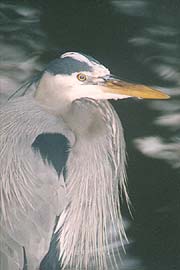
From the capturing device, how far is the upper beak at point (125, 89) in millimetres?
2035

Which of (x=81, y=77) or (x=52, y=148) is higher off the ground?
(x=81, y=77)

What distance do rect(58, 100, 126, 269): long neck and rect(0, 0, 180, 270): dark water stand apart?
11.6 inches

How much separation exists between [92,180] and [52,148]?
17 cm

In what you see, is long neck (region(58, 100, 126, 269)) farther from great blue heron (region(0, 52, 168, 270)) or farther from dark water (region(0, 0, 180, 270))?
dark water (region(0, 0, 180, 270))

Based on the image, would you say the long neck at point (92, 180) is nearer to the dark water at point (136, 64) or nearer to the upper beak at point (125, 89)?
the upper beak at point (125, 89)

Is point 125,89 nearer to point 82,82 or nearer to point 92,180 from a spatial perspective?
point 82,82

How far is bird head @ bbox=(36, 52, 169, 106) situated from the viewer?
6.63ft

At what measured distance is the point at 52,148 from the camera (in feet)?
6.83

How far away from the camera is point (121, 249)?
102 inches

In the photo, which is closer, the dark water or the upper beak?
the upper beak

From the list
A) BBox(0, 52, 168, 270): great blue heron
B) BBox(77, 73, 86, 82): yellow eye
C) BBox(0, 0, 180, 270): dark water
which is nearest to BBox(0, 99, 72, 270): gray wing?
BBox(0, 52, 168, 270): great blue heron

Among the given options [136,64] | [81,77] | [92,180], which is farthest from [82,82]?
[136,64]

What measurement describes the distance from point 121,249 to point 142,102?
71cm

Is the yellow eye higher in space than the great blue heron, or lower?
higher
